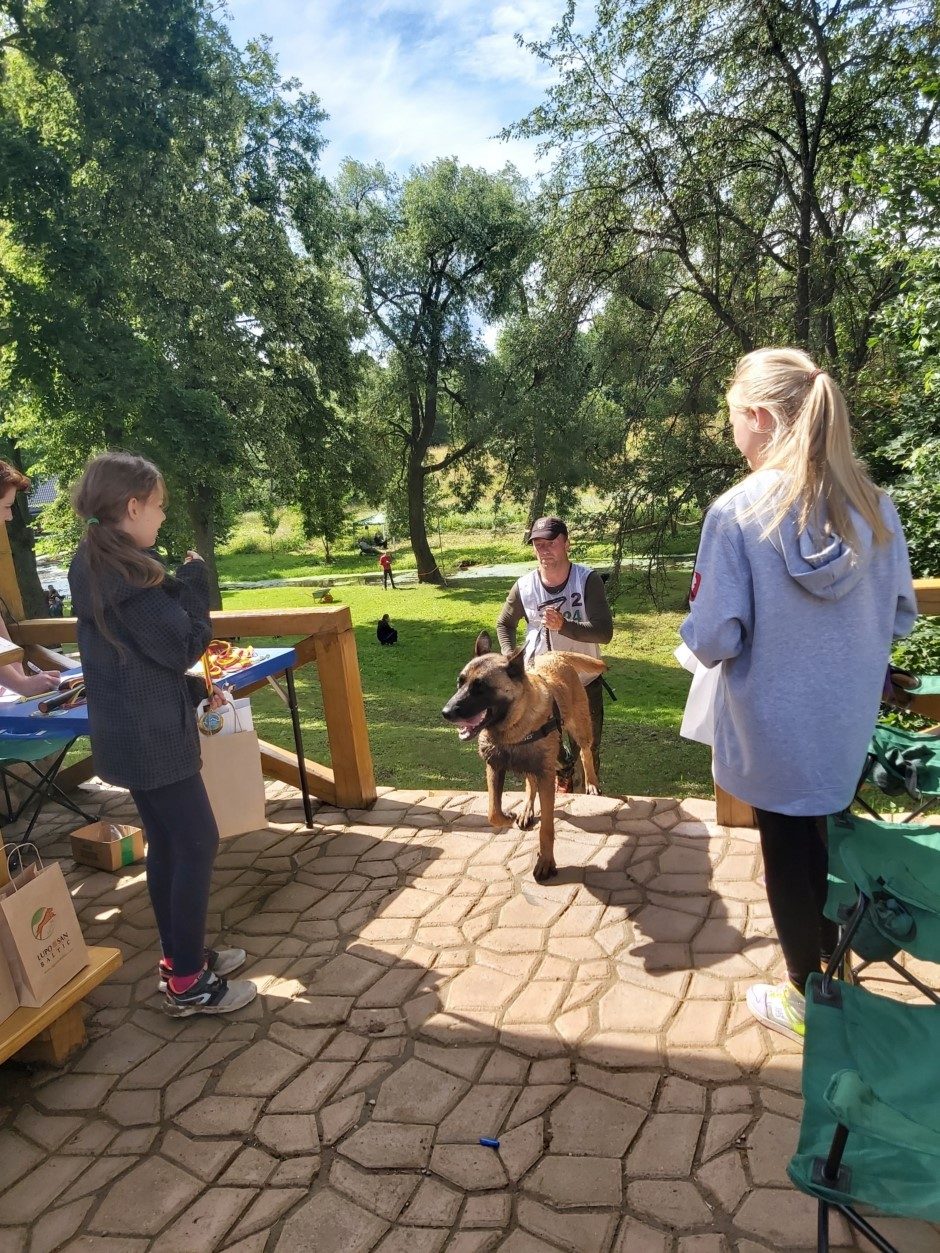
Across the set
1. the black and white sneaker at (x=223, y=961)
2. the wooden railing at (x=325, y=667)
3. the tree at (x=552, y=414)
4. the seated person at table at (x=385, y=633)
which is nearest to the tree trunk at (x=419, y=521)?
the tree at (x=552, y=414)

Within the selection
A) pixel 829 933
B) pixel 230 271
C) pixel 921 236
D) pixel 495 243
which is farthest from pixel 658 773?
pixel 495 243

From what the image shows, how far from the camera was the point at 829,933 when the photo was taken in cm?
244

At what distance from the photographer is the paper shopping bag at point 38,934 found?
8.42 feet

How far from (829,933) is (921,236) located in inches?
215

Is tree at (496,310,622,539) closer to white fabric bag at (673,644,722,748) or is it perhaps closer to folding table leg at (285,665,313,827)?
folding table leg at (285,665,313,827)

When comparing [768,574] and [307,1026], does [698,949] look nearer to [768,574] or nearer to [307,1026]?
[307,1026]

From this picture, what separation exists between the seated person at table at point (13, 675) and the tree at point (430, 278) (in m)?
17.6

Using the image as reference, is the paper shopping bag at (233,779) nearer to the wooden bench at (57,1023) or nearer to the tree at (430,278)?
the wooden bench at (57,1023)

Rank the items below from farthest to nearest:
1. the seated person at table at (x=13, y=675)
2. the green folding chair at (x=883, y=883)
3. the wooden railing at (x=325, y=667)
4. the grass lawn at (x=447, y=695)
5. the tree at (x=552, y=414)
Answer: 1. the tree at (x=552, y=414)
2. the grass lawn at (x=447, y=695)
3. the wooden railing at (x=325, y=667)
4. the seated person at table at (x=13, y=675)
5. the green folding chair at (x=883, y=883)

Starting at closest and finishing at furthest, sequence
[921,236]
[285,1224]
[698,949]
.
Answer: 1. [285,1224]
2. [698,949]
3. [921,236]

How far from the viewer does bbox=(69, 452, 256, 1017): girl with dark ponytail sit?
→ 249 centimetres

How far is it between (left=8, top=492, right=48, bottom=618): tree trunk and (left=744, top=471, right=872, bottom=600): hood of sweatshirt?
14277 millimetres

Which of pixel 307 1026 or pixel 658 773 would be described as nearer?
pixel 307 1026

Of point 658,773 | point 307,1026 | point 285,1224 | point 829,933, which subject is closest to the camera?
point 285,1224
